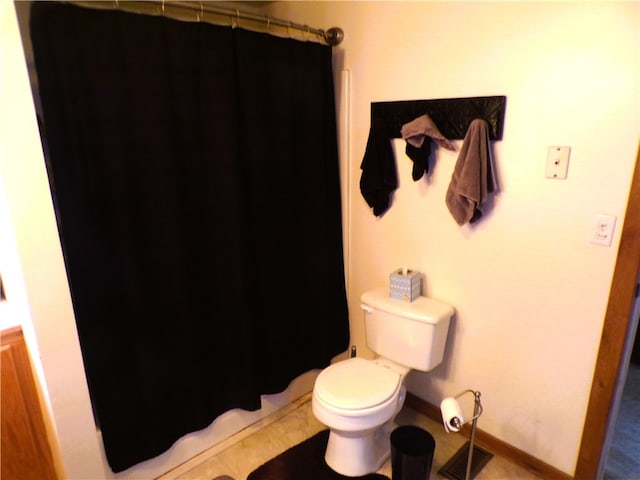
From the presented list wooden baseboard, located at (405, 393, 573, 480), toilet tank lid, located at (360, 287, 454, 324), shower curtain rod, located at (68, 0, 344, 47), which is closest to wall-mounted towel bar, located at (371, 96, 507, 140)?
shower curtain rod, located at (68, 0, 344, 47)

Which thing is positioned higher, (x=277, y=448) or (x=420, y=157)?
(x=420, y=157)

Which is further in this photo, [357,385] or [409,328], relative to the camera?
[409,328]

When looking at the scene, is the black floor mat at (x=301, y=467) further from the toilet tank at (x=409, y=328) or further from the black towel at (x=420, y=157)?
the black towel at (x=420, y=157)

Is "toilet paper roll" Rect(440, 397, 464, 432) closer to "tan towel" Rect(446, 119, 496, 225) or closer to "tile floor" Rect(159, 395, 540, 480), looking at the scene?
"tile floor" Rect(159, 395, 540, 480)

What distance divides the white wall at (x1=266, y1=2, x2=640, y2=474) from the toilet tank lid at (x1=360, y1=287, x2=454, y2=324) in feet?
0.26

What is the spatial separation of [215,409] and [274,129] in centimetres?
135

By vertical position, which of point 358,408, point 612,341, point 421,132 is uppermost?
point 421,132

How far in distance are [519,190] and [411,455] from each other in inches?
45.5

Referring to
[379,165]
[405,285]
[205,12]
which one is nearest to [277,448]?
[405,285]

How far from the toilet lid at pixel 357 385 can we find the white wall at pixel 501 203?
1.43 feet

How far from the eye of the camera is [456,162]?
172 centimetres

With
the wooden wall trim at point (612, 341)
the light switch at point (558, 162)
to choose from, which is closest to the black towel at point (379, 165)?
the light switch at point (558, 162)

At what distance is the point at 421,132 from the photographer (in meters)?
1.75

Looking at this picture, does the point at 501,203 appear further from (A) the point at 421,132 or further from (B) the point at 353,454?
(B) the point at 353,454
